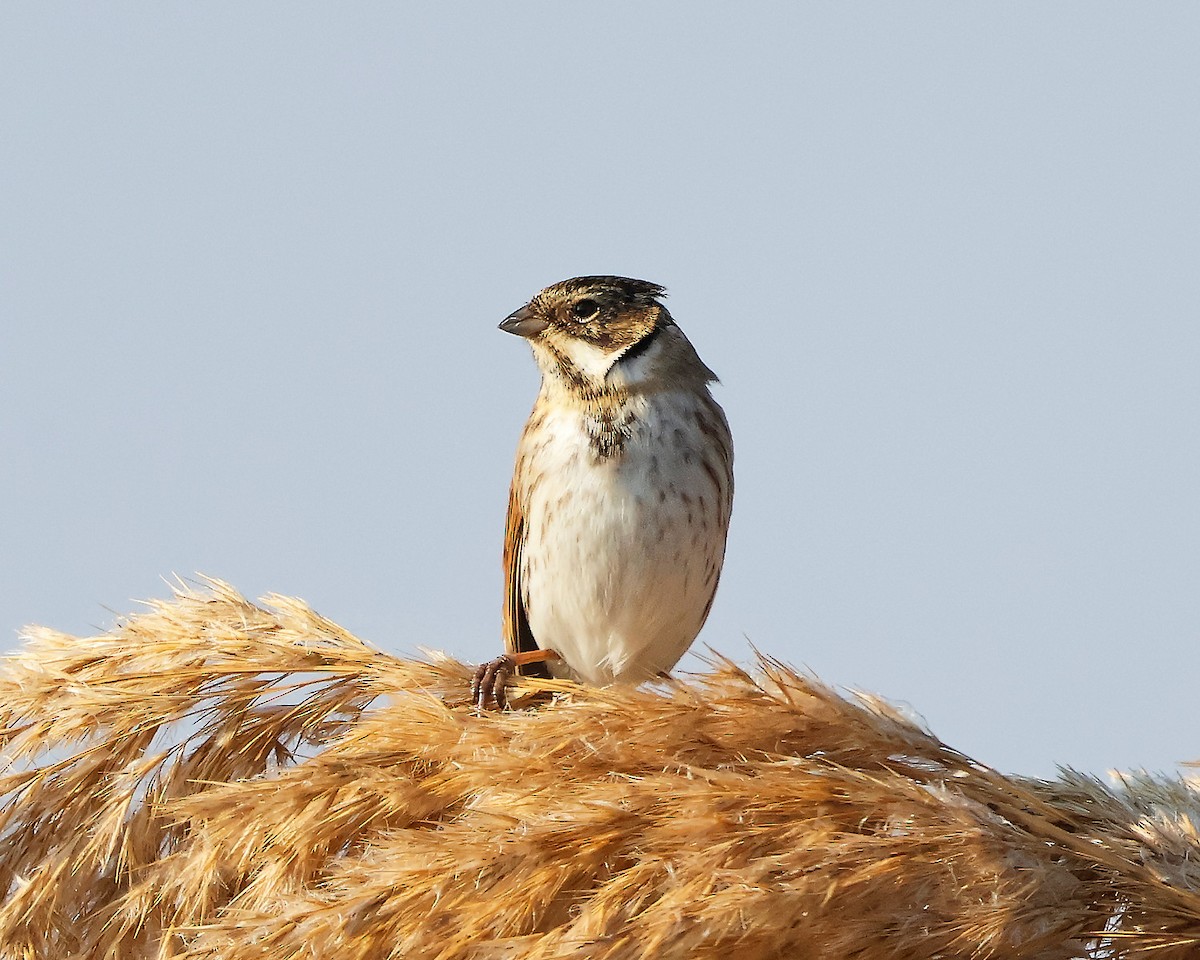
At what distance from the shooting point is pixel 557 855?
232cm

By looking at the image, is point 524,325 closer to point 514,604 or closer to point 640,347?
point 640,347

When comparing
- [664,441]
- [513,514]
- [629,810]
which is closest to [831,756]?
[629,810]

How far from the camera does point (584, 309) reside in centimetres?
464

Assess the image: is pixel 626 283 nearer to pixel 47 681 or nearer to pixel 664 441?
pixel 664 441

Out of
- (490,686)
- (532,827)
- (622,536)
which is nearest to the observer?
(532,827)

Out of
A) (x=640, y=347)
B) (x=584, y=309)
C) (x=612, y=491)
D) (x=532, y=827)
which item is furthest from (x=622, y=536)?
(x=532, y=827)

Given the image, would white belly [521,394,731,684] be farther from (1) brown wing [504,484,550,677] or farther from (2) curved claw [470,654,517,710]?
(2) curved claw [470,654,517,710]

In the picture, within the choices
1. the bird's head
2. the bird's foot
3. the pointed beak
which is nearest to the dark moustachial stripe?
the bird's head

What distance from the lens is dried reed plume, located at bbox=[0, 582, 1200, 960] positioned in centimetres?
228

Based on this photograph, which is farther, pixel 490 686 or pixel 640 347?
pixel 640 347

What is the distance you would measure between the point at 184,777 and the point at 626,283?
91.2 inches

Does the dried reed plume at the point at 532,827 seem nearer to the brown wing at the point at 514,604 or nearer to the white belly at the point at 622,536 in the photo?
the white belly at the point at 622,536

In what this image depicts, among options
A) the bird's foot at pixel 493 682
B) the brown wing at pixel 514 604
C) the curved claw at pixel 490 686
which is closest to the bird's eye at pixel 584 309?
the brown wing at pixel 514 604

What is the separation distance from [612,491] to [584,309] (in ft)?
2.16
